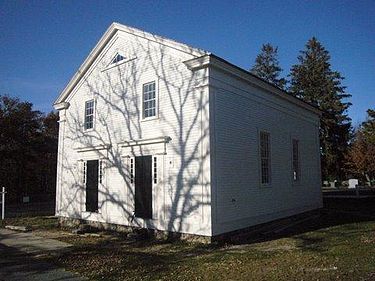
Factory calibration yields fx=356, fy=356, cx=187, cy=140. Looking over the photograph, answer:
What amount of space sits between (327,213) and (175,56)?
42.7 ft

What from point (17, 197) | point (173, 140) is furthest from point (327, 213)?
point (17, 197)

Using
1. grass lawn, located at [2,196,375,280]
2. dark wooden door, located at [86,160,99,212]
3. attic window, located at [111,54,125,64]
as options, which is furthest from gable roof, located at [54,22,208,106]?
grass lawn, located at [2,196,375,280]

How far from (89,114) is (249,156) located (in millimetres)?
8507

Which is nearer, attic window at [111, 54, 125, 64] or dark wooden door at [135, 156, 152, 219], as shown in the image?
dark wooden door at [135, 156, 152, 219]

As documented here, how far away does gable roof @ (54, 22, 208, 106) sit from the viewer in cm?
1317

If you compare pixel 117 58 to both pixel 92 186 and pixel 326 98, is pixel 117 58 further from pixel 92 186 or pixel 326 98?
pixel 326 98

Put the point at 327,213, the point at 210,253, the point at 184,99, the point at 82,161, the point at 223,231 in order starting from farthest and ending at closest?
the point at 327,213, the point at 82,161, the point at 184,99, the point at 223,231, the point at 210,253

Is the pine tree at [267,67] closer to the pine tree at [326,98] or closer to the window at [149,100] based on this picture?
the pine tree at [326,98]

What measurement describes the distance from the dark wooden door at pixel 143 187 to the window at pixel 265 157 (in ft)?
16.3

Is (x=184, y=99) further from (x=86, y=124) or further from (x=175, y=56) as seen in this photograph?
(x=86, y=124)

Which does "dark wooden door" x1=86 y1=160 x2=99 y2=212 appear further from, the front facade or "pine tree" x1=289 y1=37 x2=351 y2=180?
"pine tree" x1=289 y1=37 x2=351 y2=180

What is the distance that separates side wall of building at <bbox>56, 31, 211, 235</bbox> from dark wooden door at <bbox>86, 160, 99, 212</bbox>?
1.09ft

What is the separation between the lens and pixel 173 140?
13.4 metres

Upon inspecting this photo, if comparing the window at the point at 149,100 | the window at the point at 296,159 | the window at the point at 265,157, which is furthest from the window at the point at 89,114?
the window at the point at 296,159
